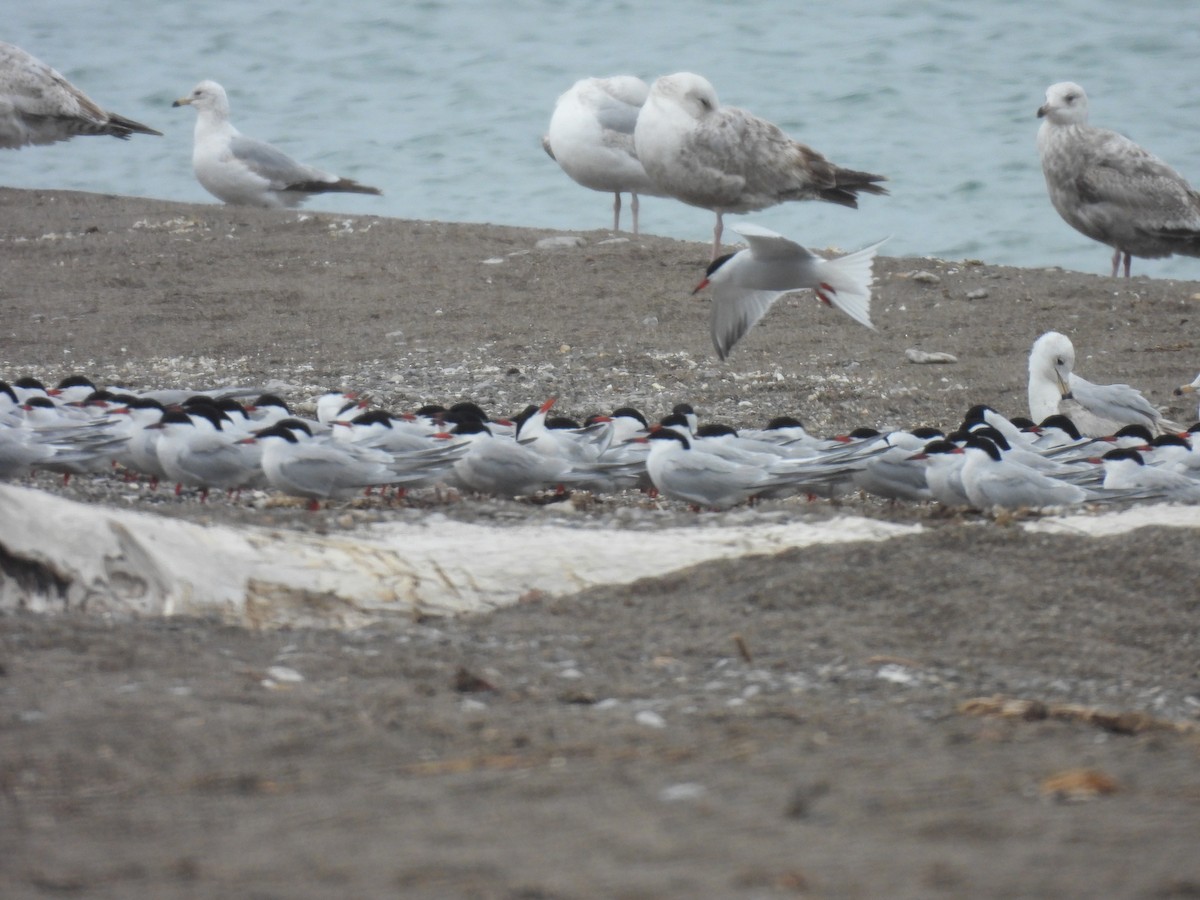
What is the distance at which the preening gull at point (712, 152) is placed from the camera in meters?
8.54

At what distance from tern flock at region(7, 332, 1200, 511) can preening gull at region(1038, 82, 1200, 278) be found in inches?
176

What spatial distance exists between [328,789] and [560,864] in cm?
46

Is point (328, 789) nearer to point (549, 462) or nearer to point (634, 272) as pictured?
point (549, 462)

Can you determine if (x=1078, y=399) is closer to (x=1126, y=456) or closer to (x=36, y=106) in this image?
(x=1126, y=456)

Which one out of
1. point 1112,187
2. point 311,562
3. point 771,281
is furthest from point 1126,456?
point 1112,187

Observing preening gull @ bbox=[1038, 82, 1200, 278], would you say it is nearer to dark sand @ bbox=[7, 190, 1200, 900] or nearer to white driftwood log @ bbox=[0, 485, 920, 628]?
dark sand @ bbox=[7, 190, 1200, 900]

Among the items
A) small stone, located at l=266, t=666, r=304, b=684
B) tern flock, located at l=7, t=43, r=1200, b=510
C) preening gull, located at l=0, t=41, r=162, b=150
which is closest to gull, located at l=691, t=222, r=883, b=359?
tern flock, located at l=7, t=43, r=1200, b=510

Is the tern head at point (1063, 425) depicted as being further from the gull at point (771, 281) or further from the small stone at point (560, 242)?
the small stone at point (560, 242)

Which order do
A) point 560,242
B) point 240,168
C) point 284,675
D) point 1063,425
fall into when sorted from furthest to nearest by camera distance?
point 240,168 < point 560,242 < point 1063,425 < point 284,675

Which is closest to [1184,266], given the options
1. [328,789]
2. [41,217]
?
[41,217]

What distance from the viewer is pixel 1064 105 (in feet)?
30.7

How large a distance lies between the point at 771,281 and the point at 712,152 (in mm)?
2373

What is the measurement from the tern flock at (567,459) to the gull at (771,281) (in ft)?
3.95

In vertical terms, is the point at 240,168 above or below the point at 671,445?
above
